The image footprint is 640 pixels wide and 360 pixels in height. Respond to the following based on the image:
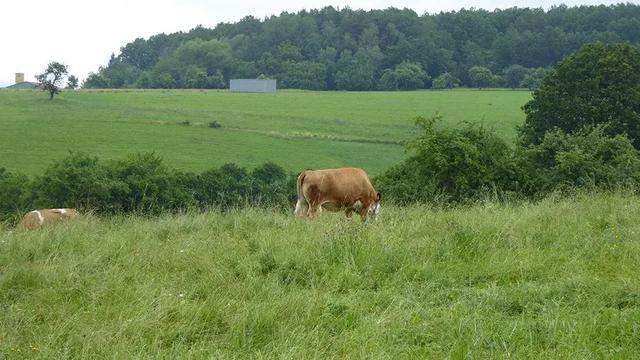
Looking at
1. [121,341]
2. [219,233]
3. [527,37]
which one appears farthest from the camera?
[527,37]

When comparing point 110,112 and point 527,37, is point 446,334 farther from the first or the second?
point 527,37

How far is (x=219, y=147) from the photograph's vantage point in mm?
58812

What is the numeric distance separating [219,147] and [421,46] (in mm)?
82110

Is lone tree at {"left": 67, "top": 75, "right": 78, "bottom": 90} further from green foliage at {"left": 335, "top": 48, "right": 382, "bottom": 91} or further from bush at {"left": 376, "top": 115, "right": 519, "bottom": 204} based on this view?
bush at {"left": 376, "top": 115, "right": 519, "bottom": 204}

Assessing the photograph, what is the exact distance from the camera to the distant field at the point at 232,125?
54719mm

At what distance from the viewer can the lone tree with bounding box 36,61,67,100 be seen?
84.1m

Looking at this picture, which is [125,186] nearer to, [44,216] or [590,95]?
[44,216]

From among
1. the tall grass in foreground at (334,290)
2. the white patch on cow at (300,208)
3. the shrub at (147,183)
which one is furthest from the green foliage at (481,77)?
the tall grass in foreground at (334,290)

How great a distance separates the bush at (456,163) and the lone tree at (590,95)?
10.8 m

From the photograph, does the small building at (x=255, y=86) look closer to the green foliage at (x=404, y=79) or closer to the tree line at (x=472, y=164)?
the green foliage at (x=404, y=79)

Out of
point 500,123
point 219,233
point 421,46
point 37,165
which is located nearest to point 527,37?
point 421,46

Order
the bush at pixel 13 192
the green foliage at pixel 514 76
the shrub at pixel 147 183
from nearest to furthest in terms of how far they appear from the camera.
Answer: the shrub at pixel 147 183, the bush at pixel 13 192, the green foliage at pixel 514 76

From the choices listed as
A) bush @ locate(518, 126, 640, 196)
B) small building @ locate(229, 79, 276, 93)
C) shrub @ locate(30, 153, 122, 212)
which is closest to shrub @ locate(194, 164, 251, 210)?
shrub @ locate(30, 153, 122, 212)

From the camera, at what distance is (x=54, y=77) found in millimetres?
85250
